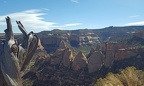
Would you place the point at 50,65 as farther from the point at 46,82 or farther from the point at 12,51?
the point at 12,51

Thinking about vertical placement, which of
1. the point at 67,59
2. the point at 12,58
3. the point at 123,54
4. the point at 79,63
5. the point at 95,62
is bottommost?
the point at 79,63

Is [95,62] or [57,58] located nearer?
[95,62]

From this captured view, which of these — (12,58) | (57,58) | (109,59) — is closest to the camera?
(12,58)

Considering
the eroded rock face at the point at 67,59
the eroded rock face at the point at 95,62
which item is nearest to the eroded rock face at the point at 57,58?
the eroded rock face at the point at 67,59

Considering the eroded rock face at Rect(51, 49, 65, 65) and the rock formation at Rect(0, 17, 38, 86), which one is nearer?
the rock formation at Rect(0, 17, 38, 86)

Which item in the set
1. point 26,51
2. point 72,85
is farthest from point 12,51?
point 72,85

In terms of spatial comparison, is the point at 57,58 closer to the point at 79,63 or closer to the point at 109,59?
the point at 79,63

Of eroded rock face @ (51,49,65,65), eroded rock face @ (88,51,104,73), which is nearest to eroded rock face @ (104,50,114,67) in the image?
eroded rock face @ (88,51,104,73)

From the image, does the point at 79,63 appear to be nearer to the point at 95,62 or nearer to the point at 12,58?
the point at 95,62

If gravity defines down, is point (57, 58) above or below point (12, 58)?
below

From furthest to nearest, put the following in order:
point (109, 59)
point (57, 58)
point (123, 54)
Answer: point (57, 58) → point (123, 54) → point (109, 59)

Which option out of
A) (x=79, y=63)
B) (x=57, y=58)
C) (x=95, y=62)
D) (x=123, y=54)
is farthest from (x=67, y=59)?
(x=123, y=54)

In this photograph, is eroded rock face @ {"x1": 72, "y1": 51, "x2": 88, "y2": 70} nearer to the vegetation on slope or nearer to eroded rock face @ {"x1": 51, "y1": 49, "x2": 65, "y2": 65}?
eroded rock face @ {"x1": 51, "y1": 49, "x2": 65, "y2": 65}
